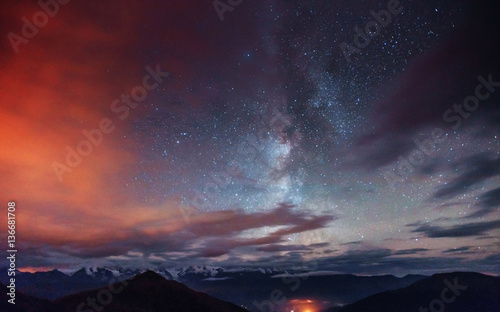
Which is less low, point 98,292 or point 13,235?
point 13,235

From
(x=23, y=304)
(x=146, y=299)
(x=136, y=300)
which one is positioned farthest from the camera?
(x=146, y=299)

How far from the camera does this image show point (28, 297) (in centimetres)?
12988

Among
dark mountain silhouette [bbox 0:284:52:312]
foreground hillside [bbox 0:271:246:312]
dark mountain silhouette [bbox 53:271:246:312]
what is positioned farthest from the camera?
dark mountain silhouette [bbox 53:271:246:312]


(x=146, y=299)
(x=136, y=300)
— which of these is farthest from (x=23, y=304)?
(x=146, y=299)

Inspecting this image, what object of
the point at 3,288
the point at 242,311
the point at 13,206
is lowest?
the point at 242,311

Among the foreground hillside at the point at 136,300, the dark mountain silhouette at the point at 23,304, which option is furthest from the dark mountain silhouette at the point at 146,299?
the dark mountain silhouette at the point at 23,304

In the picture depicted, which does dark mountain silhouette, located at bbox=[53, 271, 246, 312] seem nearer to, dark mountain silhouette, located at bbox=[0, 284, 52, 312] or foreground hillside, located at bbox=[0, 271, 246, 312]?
foreground hillside, located at bbox=[0, 271, 246, 312]

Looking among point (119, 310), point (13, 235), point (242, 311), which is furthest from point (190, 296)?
point (13, 235)

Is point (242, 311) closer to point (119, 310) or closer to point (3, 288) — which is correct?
point (119, 310)

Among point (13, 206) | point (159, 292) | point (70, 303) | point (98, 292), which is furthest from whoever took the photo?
point (159, 292)

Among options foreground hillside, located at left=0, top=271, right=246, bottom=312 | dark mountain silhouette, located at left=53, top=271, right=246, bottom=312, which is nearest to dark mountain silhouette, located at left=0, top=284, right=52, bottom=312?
foreground hillside, located at left=0, top=271, right=246, bottom=312

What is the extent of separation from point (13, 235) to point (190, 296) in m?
153

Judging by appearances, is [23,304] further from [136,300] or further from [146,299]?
[146,299]

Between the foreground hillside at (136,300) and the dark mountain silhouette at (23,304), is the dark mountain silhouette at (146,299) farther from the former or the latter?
the dark mountain silhouette at (23,304)
